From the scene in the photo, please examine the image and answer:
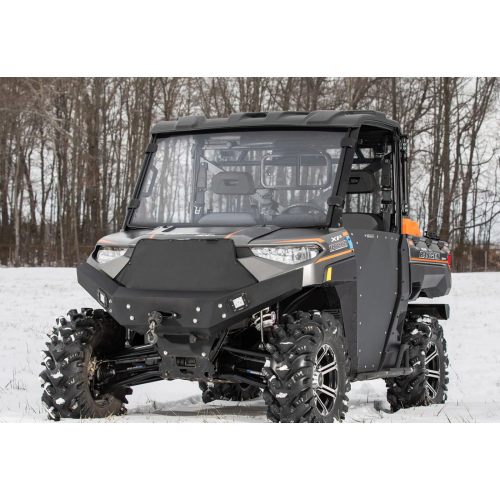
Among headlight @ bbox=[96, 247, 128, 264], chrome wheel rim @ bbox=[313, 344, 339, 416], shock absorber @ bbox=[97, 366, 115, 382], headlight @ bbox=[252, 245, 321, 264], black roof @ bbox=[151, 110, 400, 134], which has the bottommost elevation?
shock absorber @ bbox=[97, 366, 115, 382]

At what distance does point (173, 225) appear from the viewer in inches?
267

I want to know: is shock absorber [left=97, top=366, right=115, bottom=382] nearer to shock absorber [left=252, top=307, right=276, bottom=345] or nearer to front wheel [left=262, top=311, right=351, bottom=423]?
shock absorber [left=252, top=307, right=276, bottom=345]

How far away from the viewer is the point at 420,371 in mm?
8422

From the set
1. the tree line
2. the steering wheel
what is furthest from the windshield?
the tree line

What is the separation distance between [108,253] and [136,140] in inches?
1152

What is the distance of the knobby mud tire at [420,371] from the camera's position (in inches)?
331

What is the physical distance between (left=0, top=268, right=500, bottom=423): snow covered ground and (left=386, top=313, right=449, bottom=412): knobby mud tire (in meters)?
0.20

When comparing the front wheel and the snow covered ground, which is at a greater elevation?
the front wheel

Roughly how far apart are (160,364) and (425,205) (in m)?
25.0

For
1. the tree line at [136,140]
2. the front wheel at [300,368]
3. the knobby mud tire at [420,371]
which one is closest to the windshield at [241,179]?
the front wheel at [300,368]

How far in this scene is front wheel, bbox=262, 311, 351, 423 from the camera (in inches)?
225

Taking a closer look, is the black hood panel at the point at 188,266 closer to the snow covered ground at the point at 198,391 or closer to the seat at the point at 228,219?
the seat at the point at 228,219

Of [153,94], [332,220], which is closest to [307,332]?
[332,220]

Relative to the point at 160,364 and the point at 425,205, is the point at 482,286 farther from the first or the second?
the point at 160,364
